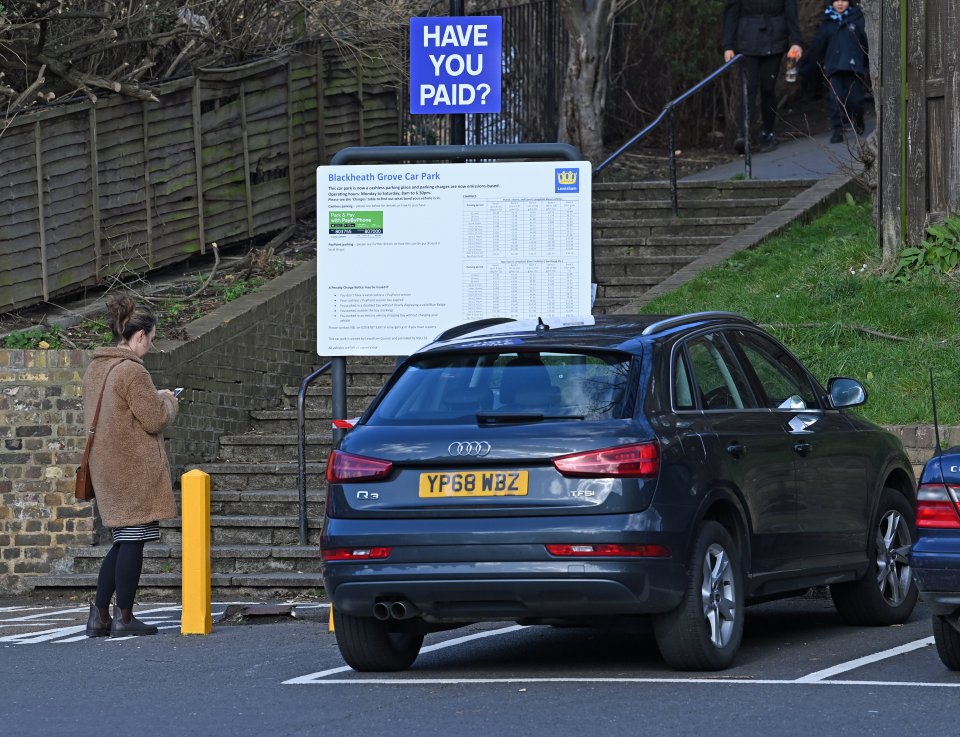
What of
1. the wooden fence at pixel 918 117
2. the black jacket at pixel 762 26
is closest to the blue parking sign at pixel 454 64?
the wooden fence at pixel 918 117

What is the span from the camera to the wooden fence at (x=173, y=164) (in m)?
15.9

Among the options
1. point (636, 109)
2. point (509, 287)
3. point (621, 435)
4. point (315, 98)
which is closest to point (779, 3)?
point (636, 109)

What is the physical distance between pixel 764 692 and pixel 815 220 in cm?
1147

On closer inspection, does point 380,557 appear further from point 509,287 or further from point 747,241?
point 747,241

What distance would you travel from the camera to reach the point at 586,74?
21984 millimetres

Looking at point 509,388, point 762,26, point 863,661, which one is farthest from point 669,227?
point 509,388

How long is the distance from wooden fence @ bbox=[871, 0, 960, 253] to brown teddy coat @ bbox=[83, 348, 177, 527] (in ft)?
25.8

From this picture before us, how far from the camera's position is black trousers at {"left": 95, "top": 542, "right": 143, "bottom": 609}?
32.8 feet

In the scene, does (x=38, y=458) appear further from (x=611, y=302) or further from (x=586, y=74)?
(x=586, y=74)

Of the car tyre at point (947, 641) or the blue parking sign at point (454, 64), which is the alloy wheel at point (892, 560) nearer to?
the car tyre at point (947, 641)

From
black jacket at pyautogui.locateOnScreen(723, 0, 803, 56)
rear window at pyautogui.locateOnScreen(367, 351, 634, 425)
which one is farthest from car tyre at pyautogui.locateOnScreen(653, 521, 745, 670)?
black jacket at pyautogui.locateOnScreen(723, 0, 803, 56)

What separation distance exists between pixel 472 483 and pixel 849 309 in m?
7.79

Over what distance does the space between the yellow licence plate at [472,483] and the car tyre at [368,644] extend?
2.72ft

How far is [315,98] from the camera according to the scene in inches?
811
